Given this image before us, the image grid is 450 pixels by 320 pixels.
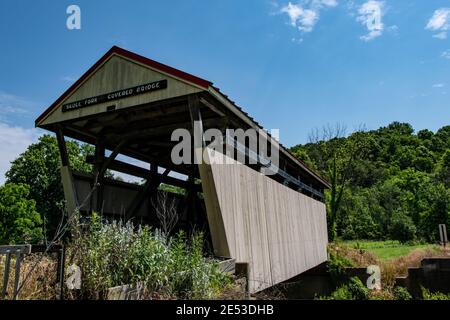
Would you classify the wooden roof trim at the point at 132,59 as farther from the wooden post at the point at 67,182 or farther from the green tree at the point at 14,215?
the green tree at the point at 14,215

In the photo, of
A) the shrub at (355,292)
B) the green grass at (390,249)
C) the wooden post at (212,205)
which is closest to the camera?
the wooden post at (212,205)

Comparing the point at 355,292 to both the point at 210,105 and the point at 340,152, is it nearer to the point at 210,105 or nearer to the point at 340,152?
the point at 210,105

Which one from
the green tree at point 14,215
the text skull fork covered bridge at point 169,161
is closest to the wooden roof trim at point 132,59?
the text skull fork covered bridge at point 169,161

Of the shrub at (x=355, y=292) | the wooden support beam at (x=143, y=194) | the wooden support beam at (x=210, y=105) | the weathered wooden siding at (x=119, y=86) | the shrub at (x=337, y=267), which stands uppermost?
the weathered wooden siding at (x=119, y=86)

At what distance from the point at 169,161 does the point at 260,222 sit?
14.5 ft

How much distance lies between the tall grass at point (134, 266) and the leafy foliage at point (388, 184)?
19.2 meters

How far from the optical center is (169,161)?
10688mm

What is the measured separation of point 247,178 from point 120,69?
314cm

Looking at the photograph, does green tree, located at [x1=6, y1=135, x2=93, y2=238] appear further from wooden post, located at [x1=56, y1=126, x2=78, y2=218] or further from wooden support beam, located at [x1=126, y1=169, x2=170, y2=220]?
wooden post, located at [x1=56, y1=126, x2=78, y2=218]

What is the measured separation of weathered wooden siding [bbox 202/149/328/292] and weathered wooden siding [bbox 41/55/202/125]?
1548 mm

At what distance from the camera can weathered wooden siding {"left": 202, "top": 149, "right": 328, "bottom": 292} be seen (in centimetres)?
578

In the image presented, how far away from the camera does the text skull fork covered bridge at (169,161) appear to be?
19.2 ft
